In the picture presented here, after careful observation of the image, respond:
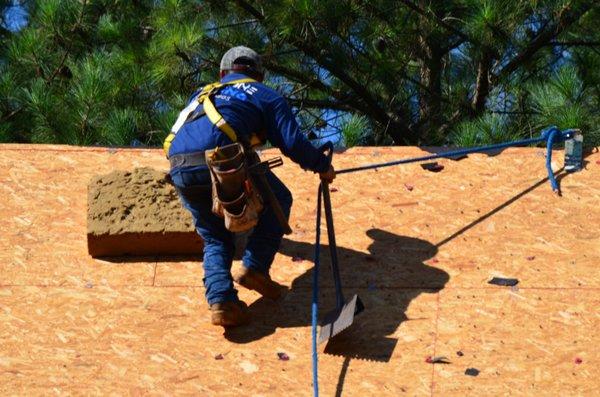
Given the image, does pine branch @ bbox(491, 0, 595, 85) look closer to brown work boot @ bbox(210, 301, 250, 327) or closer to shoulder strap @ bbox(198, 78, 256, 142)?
shoulder strap @ bbox(198, 78, 256, 142)

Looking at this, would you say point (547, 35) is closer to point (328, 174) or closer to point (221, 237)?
point (328, 174)

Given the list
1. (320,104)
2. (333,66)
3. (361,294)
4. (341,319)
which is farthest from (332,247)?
(320,104)

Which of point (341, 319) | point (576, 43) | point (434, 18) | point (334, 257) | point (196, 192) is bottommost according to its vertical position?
point (341, 319)

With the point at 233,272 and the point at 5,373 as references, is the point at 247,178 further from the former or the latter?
the point at 5,373

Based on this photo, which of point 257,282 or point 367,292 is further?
point 367,292

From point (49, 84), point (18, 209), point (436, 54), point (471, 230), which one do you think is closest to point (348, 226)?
point (471, 230)

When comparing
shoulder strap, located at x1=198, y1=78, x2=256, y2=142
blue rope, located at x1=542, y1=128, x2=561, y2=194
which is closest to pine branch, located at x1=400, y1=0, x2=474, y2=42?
blue rope, located at x1=542, y1=128, x2=561, y2=194

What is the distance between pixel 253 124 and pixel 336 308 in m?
0.97

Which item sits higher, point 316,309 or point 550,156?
point 550,156

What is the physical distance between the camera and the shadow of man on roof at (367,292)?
6.57 meters

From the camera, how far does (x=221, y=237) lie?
6738 mm

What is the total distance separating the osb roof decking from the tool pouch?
58 centimetres

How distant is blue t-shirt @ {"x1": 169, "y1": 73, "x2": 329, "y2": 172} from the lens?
6.62 meters

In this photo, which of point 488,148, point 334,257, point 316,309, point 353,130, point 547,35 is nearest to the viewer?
point 316,309
